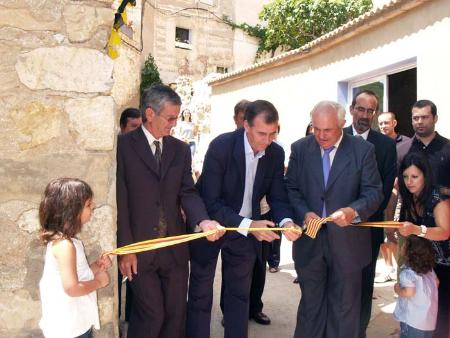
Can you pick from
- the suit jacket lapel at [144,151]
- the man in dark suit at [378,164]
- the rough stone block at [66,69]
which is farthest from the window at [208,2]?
the rough stone block at [66,69]

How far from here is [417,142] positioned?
13.3ft

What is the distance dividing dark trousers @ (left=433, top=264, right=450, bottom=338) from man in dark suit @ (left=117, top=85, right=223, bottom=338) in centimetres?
162

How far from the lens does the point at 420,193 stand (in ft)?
10.9

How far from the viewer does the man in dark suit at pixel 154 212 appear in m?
2.99

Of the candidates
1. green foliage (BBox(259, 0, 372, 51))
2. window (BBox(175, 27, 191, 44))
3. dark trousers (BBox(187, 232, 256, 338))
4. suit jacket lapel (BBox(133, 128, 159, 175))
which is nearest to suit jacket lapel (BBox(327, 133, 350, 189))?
dark trousers (BBox(187, 232, 256, 338))

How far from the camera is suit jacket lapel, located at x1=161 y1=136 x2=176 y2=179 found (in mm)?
3074

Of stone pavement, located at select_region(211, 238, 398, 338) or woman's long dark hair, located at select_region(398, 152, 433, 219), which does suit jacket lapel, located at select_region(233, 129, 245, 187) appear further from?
stone pavement, located at select_region(211, 238, 398, 338)

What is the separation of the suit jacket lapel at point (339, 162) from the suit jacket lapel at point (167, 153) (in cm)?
115

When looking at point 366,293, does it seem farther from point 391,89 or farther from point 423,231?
point 391,89

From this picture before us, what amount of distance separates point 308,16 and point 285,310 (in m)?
17.2

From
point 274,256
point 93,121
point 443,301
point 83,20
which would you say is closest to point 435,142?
point 443,301

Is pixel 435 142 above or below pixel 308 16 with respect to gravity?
below

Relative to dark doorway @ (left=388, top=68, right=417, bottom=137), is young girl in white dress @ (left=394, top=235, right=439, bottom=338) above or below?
below

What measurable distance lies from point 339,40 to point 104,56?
6988 mm
